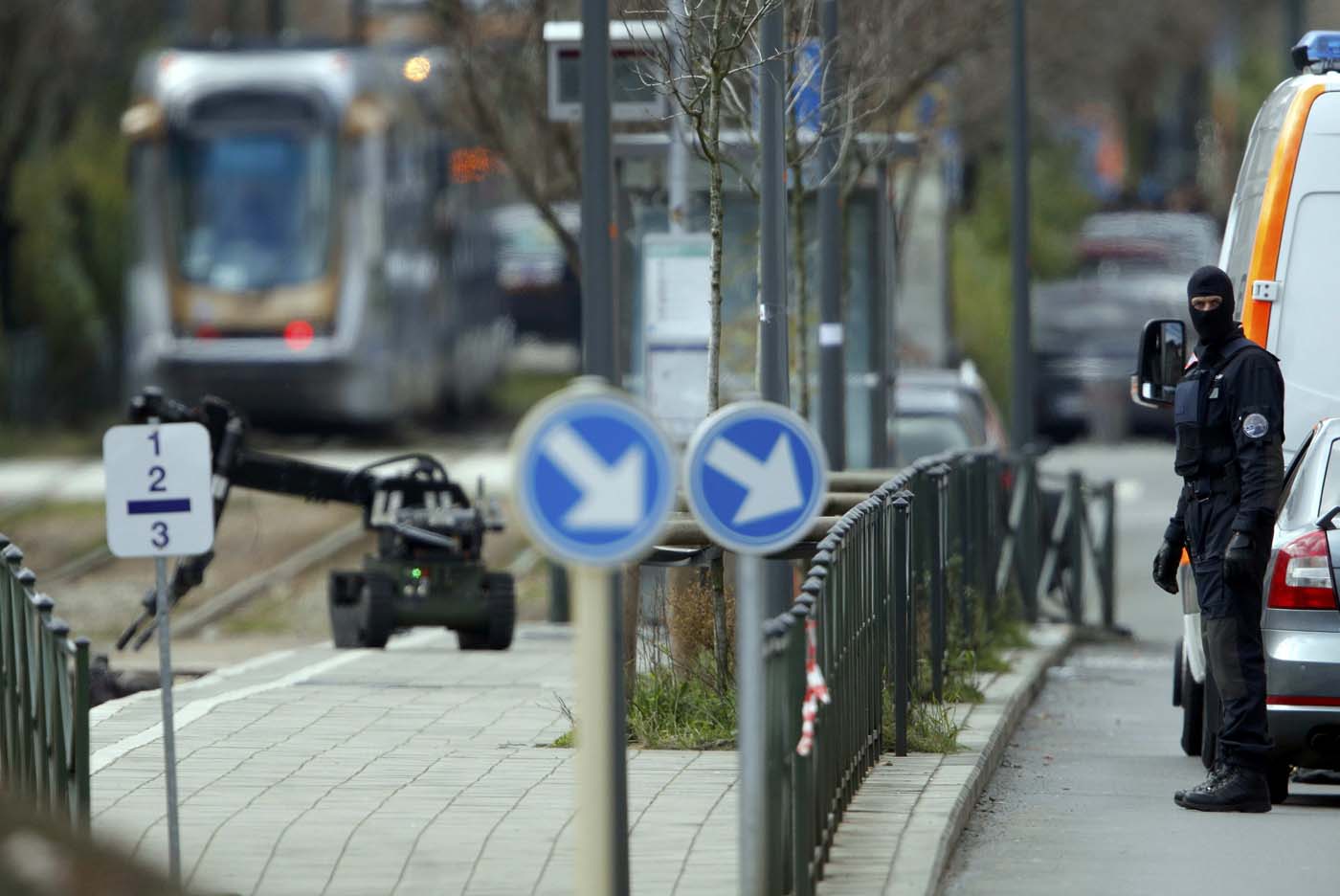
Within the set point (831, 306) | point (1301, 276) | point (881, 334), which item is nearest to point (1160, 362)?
point (1301, 276)

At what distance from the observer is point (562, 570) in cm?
1773

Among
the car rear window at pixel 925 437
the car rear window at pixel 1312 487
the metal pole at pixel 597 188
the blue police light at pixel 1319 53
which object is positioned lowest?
the car rear window at pixel 925 437

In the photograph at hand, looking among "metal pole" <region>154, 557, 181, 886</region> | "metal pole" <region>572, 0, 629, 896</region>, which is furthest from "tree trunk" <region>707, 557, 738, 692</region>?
"metal pole" <region>154, 557, 181, 886</region>

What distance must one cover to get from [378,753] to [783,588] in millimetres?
2067

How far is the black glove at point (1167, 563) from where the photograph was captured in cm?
1030

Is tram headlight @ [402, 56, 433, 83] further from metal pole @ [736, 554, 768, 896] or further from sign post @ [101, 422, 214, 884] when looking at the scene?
metal pole @ [736, 554, 768, 896]

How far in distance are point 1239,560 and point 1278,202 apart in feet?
9.02

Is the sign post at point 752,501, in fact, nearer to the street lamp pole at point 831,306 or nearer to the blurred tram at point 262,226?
the street lamp pole at point 831,306

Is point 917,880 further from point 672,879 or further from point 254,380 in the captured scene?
point 254,380

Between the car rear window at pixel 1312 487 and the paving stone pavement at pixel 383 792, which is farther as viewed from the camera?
the car rear window at pixel 1312 487

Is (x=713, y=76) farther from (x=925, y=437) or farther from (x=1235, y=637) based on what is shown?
(x=925, y=437)

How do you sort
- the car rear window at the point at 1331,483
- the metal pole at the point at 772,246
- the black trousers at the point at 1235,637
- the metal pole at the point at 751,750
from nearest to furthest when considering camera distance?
the metal pole at the point at 751,750 < the black trousers at the point at 1235,637 < the car rear window at the point at 1331,483 < the metal pole at the point at 772,246

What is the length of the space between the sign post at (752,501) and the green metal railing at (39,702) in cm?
189

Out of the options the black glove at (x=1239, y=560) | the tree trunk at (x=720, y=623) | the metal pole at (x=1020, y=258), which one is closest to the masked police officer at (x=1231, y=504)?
the black glove at (x=1239, y=560)
